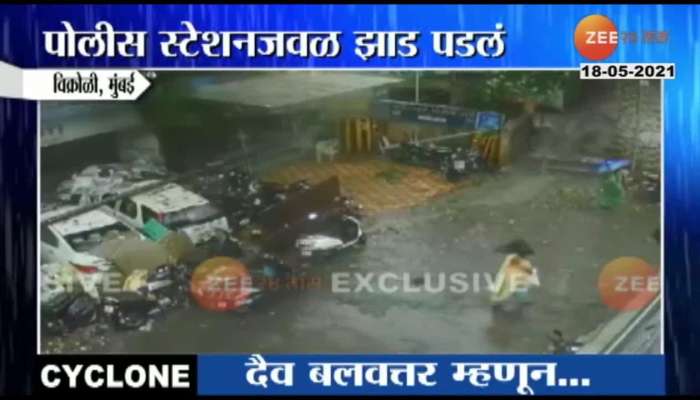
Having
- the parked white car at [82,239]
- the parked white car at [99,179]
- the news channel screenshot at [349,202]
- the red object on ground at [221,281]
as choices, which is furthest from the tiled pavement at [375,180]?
the parked white car at [82,239]

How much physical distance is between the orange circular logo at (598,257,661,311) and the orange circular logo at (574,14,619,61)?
860mm

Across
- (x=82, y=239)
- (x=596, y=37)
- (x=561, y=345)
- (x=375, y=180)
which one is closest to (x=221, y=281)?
(x=82, y=239)

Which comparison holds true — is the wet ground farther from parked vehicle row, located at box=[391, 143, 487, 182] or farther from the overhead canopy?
the overhead canopy

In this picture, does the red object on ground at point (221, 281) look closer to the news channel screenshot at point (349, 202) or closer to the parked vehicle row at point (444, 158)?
the news channel screenshot at point (349, 202)

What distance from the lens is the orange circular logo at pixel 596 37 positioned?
437cm

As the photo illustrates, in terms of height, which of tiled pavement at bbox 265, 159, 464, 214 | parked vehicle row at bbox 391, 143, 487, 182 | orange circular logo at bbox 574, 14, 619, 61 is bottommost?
tiled pavement at bbox 265, 159, 464, 214

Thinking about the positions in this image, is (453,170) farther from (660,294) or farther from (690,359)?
(690,359)

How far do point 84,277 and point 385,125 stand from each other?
1407 millimetres

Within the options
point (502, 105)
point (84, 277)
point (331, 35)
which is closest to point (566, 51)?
point (502, 105)

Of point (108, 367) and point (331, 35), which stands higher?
point (331, 35)

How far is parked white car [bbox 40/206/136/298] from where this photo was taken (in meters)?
4.45

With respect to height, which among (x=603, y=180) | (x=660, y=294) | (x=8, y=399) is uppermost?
(x=603, y=180)

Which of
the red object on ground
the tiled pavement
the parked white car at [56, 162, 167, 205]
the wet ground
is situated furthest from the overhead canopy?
the red object on ground

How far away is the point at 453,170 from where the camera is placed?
4484 millimetres
